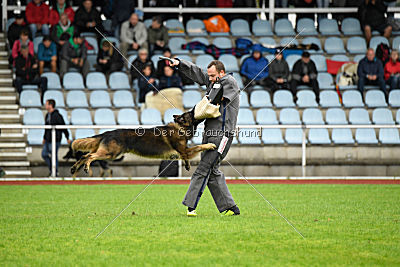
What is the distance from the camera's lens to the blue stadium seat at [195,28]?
68.1 ft

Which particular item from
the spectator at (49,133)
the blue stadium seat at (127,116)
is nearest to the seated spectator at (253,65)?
the blue stadium seat at (127,116)

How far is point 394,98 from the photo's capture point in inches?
725

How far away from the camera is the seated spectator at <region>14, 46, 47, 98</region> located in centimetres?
1858

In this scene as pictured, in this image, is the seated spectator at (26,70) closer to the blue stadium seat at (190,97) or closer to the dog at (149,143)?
the blue stadium seat at (190,97)

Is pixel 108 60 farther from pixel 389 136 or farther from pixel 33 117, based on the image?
pixel 389 136

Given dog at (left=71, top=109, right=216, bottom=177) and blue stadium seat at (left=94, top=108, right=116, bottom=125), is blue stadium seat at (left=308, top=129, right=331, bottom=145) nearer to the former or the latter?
blue stadium seat at (left=94, top=108, right=116, bottom=125)

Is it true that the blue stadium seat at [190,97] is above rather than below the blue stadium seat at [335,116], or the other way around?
above

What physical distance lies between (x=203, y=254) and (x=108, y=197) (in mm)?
6048

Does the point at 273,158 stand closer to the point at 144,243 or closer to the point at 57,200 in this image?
the point at 57,200

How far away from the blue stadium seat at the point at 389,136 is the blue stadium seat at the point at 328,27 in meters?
6.18

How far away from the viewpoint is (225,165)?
15.5m

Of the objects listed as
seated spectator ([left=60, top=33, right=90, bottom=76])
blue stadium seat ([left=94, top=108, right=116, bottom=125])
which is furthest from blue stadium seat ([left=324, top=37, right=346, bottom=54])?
seated spectator ([left=60, top=33, right=90, bottom=76])

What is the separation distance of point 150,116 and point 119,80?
236cm

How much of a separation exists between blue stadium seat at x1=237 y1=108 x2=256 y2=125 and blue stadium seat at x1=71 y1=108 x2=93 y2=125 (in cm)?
392
